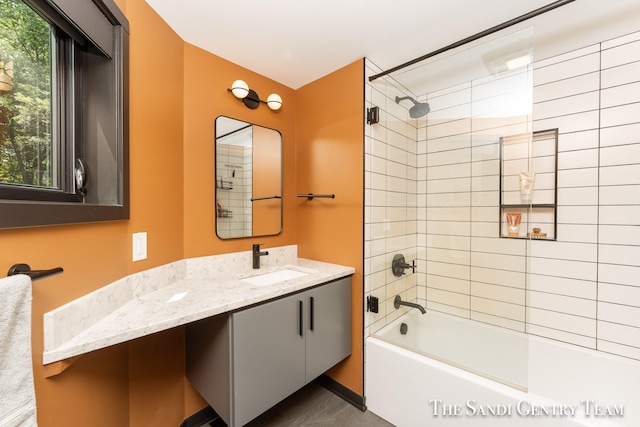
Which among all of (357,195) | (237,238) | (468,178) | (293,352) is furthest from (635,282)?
(237,238)

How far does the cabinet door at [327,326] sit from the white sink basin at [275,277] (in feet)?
0.69

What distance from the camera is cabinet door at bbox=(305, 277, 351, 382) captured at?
154 cm

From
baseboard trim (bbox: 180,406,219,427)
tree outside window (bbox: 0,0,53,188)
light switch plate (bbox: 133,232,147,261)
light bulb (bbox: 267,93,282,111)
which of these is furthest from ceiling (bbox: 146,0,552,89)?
baseboard trim (bbox: 180,406,219,427)

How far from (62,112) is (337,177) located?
4.81 ft

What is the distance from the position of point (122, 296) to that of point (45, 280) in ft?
1.23

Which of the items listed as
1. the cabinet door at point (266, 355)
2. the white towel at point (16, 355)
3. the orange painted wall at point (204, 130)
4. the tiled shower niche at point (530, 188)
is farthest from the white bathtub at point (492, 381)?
the white towel at point (16, 355)

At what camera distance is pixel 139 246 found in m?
1.28

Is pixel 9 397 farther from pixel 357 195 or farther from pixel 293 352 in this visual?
pixel 357 195

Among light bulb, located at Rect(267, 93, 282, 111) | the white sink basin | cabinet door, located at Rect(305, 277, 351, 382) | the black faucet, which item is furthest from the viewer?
light bulb, located at Rect(267, 93, 282, 111)

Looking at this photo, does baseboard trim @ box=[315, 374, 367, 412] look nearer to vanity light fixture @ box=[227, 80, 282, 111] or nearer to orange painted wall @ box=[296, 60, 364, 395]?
orange painted wall @ box=[296, 60, 364, 395]

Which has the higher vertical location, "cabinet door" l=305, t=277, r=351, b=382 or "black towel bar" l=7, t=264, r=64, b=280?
"black towel bar" l=7, t=264, r=64, b=280

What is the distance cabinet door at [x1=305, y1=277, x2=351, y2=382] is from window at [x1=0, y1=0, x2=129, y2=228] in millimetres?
1122

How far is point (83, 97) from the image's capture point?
3.59 feet

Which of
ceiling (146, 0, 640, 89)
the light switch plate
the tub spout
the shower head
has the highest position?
ceiling (146, 0, 640, 89)
